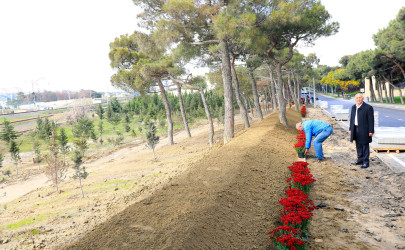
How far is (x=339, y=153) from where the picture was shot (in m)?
9.47

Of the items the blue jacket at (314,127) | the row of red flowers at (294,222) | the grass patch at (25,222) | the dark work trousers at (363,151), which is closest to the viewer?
the row of red flowers at (294,222)

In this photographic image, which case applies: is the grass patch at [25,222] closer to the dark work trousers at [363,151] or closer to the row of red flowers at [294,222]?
the row of red flowers at [294,222]

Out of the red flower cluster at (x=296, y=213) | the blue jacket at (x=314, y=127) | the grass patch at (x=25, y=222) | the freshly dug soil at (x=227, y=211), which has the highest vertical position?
the blue jacket at (x=314, y=127)

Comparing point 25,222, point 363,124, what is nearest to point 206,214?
point 363,124

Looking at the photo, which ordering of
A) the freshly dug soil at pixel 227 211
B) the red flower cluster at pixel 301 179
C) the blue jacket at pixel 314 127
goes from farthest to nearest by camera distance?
the blue jacket at pixel 314 127 → the red flower cluster at pixel 301 179 → the freshly dug soil at pixel 227 211

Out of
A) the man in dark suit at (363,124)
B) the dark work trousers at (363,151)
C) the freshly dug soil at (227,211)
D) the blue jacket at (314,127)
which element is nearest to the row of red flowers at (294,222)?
the freshly dug soil at (227,211)

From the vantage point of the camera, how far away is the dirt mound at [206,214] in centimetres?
355

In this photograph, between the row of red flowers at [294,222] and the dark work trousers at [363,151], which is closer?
the row of red flowers at [294,222]

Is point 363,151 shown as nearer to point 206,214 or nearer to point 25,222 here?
point 206,214

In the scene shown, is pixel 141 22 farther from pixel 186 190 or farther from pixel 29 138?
pixel 29 138

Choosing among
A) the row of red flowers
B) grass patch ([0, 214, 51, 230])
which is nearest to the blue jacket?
the row of red flowers

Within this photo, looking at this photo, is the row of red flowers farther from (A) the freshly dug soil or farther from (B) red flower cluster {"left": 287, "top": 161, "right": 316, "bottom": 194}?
(A) the freshly dug soil

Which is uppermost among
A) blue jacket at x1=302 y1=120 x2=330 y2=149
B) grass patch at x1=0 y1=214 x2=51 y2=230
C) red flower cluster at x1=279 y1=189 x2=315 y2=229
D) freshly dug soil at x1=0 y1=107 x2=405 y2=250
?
blue jacket at x1=302 y1=120 x2=330 y2=149

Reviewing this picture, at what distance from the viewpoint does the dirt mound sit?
3.55m
